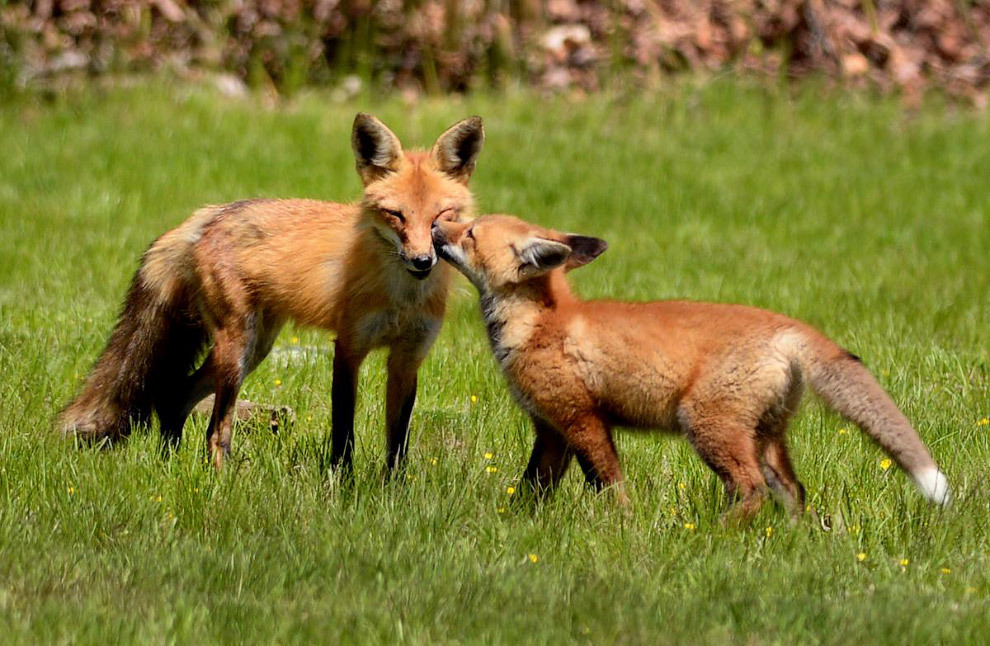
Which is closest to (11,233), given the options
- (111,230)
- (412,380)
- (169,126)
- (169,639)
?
(111,230)

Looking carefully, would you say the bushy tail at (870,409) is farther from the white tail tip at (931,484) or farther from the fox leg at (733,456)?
the fox leg at (733,456)

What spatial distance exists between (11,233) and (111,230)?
0.73m

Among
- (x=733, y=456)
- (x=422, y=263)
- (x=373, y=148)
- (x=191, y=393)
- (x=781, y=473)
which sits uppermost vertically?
(x=373, y=148)

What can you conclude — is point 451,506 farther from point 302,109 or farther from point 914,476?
point 302,109

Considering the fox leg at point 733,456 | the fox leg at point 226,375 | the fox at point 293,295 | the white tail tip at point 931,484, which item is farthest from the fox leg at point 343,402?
the white tail tip at point 931,484

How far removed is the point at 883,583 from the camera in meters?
4.95

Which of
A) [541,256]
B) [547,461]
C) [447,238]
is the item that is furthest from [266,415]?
[541,256]

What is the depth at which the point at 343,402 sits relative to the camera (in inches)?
243

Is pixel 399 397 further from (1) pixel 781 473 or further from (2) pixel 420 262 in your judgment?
(1) pixel 781 473

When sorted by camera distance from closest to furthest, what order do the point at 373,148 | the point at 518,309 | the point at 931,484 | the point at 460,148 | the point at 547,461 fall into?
the point at 931,484
the point at 518,309
the point at 547,461
the point at 373,148
the point at 460,148

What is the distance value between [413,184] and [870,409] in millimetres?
2218

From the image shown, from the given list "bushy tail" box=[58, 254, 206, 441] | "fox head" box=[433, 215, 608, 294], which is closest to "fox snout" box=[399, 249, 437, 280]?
"fox head" box=[433, 215, 608, 294]

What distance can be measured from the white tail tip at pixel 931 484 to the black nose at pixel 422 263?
2.10m

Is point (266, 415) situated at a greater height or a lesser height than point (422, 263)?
lesser
